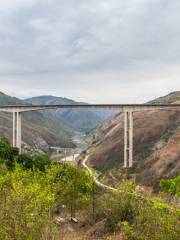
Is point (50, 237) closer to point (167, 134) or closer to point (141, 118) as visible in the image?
point (167, 134)

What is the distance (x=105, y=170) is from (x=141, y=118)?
102 ft

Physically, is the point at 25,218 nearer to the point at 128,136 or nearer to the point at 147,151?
the point at 128,136

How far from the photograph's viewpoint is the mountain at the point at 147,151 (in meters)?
80.8

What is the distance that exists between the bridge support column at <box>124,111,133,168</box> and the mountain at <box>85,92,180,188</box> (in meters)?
2.08

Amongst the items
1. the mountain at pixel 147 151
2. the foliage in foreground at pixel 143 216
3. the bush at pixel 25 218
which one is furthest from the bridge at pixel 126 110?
the bush at pixel 25 218

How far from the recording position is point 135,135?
388ft

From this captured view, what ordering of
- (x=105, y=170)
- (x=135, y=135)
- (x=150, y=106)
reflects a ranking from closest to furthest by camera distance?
1. (x=150, y=106)
2. (x=105, y=170)
3. (x=135, y=135)

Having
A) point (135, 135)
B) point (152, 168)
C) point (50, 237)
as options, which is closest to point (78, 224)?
point (50, 237)

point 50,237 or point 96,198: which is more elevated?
point 50,237

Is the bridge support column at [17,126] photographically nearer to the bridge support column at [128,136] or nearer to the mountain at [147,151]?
the mountain at [147,151]

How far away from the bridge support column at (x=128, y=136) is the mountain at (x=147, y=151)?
6.81 feet

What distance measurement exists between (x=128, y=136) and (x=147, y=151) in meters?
12.5

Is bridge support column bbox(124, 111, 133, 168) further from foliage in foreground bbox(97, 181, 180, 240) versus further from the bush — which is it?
the bush

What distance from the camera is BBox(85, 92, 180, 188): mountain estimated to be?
265 ft
